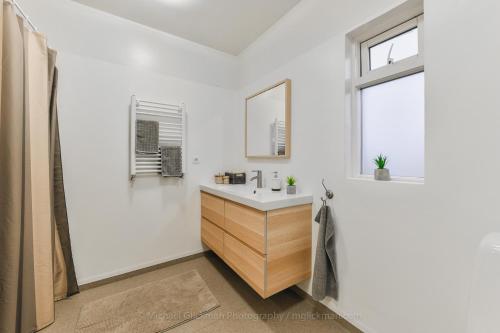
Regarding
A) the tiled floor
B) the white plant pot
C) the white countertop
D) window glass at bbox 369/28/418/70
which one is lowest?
the tiled floor

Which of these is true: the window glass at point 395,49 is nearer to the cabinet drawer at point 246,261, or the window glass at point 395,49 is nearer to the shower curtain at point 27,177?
the cabinet drawer at point 246,261

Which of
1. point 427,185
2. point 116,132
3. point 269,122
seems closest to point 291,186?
point 269,122

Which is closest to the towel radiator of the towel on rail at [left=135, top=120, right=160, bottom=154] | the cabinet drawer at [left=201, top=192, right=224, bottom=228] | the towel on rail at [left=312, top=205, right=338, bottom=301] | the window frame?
the towel on rail at [left=135, top=120, right=160, bottom=154]

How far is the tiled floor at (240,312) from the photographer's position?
59.6 inches

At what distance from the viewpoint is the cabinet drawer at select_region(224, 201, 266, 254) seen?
4.95ft

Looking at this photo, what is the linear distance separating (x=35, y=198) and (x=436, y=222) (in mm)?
2456

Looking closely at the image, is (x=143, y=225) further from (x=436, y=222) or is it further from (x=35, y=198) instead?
(x=436, y=222)

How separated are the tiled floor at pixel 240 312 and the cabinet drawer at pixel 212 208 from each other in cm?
58

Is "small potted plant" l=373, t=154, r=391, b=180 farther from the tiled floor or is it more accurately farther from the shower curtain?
the shower curtain

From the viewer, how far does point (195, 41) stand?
2.45 meters

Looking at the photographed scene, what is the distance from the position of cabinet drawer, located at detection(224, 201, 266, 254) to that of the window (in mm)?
803

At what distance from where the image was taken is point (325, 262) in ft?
4.99

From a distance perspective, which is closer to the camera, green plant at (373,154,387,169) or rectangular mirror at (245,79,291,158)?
green plant at (373,154,387,169)

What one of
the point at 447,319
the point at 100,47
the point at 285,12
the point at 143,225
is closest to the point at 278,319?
the point at 447,319
